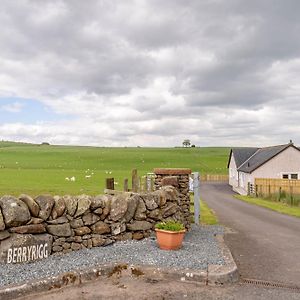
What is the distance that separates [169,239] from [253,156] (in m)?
46.8

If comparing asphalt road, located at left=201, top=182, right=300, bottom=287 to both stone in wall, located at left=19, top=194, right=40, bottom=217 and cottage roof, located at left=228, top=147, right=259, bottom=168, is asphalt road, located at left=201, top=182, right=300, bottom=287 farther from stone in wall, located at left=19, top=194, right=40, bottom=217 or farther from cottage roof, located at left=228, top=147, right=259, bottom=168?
cottage roof, located at left=228, top=147, right=259, bottom=168

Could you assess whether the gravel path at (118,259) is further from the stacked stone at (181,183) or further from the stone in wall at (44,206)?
the stacked stone at (181,183)

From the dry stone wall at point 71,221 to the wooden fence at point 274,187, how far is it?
23724mm

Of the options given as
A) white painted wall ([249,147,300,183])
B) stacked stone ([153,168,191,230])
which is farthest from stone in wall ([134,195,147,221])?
white painted wall ([249,147,300,183])

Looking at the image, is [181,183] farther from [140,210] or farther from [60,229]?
[60,229]

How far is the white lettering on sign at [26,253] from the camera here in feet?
26.8

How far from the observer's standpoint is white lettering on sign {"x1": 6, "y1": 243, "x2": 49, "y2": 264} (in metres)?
8.16

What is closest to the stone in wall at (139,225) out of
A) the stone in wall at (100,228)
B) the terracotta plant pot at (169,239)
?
the stone in wall at (100,228)

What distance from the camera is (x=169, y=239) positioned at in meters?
9.34

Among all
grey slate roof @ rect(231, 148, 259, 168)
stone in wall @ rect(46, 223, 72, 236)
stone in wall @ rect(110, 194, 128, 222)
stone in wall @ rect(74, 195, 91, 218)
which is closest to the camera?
stone in wall @ rect(46, 223, 72, 236)

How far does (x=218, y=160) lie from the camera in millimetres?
106625

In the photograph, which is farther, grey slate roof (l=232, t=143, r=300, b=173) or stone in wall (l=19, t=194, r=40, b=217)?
grey slate roof (l=232, t=143, r=300, b=173)

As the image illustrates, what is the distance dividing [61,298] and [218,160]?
335 ft

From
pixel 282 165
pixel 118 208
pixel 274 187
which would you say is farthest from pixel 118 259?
pixel 282 165
